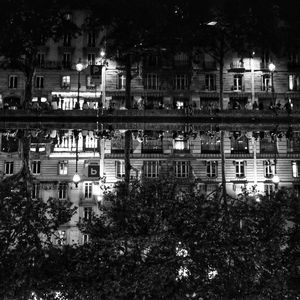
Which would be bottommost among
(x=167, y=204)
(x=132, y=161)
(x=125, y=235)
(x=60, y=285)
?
(x=60, y=285)

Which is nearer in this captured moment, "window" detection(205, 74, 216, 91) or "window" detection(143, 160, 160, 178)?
"window" detection(143, 160, 160, 178)

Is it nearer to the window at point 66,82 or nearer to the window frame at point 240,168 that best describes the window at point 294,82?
the window frame at point 240,168

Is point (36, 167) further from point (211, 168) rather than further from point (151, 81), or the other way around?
point (211, 168)

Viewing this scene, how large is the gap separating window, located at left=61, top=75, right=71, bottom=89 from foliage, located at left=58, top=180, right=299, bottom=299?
31.5m

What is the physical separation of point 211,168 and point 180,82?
1131cm

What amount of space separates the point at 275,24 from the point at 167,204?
1364 inches

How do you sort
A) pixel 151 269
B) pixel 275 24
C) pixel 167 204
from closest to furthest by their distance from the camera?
pixel 151 269 → pixel 167 204 → pixel 275 24

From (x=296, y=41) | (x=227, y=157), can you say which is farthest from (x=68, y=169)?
(x=296, y=41)

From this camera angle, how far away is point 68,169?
45250mm

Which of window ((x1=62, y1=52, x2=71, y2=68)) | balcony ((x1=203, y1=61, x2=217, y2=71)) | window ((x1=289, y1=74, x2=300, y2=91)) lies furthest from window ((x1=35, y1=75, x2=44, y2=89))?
window ((x1=289, y1=74, x2=300, y2=91))

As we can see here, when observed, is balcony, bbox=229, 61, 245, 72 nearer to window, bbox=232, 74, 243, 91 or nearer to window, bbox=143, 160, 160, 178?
window, bbox=232, 74, 243, 91

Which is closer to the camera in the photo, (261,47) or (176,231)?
(176,231)

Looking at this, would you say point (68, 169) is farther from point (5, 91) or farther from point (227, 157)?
point (227, 157)

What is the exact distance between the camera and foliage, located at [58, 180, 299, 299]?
18984mm
